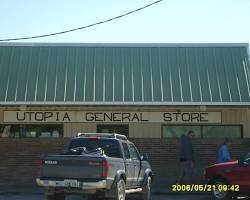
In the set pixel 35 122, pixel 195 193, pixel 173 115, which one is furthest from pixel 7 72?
pixel 195 193

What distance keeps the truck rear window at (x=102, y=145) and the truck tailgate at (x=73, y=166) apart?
1.63m

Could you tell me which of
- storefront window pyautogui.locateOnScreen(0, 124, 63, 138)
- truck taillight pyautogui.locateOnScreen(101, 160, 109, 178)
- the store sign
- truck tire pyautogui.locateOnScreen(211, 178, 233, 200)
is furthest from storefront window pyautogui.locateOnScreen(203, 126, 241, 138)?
truck taillight pyautogui.locateOnScreen(101, 160, 109, 178)

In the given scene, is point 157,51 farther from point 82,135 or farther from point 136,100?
point 82,135

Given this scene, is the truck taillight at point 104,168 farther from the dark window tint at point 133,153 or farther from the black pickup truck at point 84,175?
the dark window tint at point 133,153

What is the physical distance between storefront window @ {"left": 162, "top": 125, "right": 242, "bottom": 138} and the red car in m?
5.17

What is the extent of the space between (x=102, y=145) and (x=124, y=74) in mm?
8053

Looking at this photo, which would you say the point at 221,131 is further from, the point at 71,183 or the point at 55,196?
the point at 71,183

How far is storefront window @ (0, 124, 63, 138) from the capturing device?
2227 centimetres

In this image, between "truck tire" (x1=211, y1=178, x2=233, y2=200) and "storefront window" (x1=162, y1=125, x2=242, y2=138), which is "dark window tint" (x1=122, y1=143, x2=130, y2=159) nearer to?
"truck tire" (x1=211, y1=178, x2=233, y2=200)

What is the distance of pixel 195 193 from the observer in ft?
64.1

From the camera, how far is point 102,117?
22.0 m

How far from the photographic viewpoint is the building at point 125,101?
20859 millimetres

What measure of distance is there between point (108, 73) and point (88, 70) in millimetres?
811

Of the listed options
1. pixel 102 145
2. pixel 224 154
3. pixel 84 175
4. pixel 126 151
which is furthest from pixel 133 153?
pixel 224 154
